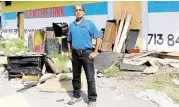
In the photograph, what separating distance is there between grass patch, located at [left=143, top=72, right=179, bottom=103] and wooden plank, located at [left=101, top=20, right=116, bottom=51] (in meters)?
3.23

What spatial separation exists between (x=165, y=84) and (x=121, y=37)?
12.1 ft

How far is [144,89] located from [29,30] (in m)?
11.9

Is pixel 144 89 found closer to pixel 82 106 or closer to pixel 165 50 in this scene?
pixel 82 106

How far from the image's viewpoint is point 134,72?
9.16m

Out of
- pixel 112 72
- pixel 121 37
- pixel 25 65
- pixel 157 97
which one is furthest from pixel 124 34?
pixel 157 97

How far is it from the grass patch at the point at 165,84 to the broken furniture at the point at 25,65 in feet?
10.1

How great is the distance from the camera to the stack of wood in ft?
37.2

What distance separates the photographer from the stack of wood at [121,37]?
37.2 feet

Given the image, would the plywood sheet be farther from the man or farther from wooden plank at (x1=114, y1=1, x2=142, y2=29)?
the man

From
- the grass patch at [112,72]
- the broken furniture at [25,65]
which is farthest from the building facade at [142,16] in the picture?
the broken furniture at [25,65]

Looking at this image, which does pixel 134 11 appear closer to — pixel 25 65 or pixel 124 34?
pixel 124 34

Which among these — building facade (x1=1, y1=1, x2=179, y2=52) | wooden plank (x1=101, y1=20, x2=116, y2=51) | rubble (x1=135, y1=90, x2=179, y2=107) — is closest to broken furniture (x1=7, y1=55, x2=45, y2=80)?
wooden plank (x1=101, y1=20, x2=116, y2=51)

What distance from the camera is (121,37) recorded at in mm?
11406

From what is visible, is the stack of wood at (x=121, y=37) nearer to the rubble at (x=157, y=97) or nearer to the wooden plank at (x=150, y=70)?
the wooden plank at (x=150, y=70)
